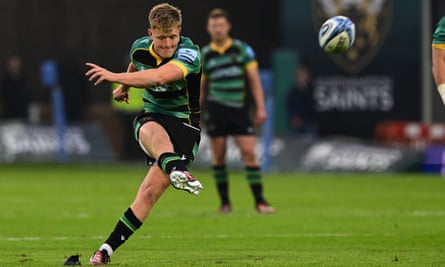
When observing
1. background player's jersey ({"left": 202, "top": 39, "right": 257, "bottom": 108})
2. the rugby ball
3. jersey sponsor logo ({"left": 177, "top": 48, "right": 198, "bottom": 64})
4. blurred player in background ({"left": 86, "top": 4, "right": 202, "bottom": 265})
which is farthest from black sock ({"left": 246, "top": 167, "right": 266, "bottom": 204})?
jersey sponsor logo ({"left": 177, "top": 48, "right": 198, "bottom": 64})

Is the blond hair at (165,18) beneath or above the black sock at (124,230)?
above

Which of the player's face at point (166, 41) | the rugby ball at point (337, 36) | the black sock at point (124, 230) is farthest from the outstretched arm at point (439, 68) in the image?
the black sock at point (124, 230)

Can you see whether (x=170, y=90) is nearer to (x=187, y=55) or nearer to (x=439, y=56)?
(x=187, y=55)

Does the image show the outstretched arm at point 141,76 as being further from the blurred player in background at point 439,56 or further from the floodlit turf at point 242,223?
the blurred player in background at point 439,56

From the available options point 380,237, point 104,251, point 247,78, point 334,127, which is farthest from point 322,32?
point 334,127

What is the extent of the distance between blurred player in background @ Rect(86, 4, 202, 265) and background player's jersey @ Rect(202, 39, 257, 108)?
5.83 meters

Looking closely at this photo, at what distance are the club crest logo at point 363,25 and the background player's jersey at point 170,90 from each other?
16.4 meters

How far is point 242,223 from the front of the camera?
15.7m

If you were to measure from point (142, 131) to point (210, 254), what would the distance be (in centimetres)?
→ 151

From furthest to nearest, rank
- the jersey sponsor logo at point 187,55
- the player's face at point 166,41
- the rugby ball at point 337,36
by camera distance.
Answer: the rugby ball at point 337,36 < the jersey sponsor logo at point 187,55 < the player's face at point 166,41

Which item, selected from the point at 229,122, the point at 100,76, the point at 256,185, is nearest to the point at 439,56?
the point at 100,76

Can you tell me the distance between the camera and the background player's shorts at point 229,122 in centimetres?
1755

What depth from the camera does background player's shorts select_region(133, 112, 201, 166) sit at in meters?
11.5

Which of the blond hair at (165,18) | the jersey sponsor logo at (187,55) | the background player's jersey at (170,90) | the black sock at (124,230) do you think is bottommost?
the black sock at (124,230)
